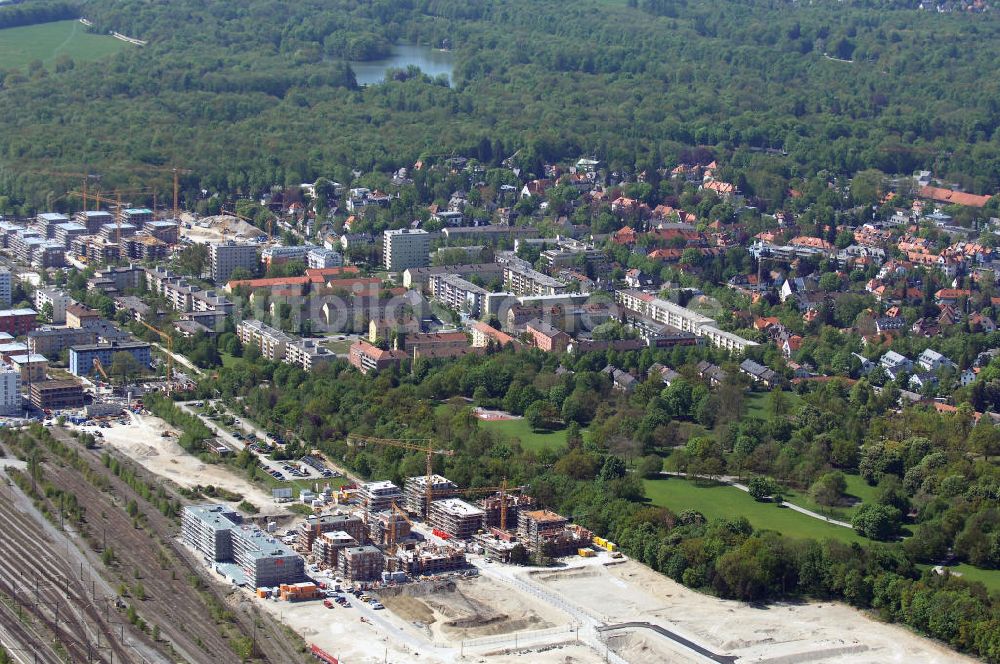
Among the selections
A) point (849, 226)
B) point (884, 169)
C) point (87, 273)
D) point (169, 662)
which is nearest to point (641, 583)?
point (169, 662)

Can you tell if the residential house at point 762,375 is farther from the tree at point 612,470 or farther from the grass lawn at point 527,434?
the tree at point 612,470

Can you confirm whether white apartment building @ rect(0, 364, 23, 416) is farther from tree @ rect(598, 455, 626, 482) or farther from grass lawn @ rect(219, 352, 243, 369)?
tree @ rect(598, 455, 626, 482)

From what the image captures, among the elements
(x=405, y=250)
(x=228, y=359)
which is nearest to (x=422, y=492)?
(x=228, y=359)

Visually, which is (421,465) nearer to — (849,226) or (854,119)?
(849,226)

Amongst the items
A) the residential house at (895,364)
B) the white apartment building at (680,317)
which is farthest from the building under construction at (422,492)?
the residential house at (895,364)

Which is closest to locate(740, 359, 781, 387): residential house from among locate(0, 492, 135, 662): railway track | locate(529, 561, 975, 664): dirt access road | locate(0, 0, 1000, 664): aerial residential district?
locate(0, 0, 1000, 664): aerial residential district
